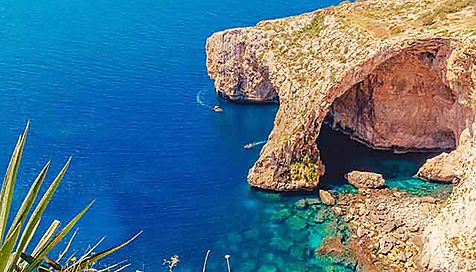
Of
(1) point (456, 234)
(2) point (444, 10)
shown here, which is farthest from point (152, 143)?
(1) point (456, 234)

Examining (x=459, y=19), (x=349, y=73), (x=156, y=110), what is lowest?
(x=156, y=110)

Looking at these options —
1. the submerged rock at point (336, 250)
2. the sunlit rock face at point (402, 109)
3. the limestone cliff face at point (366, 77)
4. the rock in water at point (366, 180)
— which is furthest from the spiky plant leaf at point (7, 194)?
the sunlit rock face at point (402, 109)

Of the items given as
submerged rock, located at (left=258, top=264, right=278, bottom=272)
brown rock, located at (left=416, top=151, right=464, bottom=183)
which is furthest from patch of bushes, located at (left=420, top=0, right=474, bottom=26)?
submerged rock, located at (left=258, top=264, right=278, bottom=272)

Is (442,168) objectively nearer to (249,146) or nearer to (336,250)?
(336,250)

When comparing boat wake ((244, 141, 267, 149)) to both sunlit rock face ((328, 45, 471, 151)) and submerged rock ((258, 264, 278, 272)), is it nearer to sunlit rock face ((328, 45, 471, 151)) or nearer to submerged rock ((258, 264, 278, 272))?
sunlit rock face ((328, 45, 471, 151))

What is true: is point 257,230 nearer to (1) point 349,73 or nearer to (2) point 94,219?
(2) point 94,219

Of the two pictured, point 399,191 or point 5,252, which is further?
point 399,191

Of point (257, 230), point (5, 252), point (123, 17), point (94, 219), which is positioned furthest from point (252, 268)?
point (123, 17)
